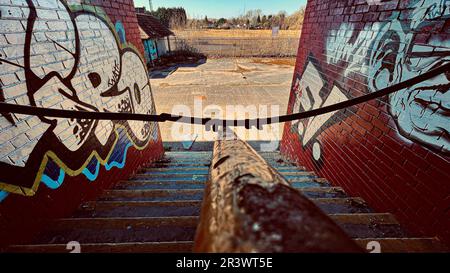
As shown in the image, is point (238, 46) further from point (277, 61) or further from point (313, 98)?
point (313, 98)

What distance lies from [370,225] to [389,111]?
1.15 m

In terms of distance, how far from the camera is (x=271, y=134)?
7691 mm

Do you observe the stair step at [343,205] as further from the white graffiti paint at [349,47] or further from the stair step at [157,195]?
the white graffiti paint at [349,47]

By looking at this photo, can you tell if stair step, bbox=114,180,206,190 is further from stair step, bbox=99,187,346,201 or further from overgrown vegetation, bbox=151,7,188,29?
overgrown vegetation, bbox=151,7,188,29

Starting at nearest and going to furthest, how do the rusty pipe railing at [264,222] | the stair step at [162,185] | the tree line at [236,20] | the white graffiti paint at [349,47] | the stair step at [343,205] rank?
the rusty pipe railing at [264,222] → the stair step at [343,205] → the white graffiti paint at [349,47] → the stair step at [162,185] → the tree line at [236,20]

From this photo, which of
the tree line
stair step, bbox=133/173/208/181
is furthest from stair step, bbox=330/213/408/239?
the tree line

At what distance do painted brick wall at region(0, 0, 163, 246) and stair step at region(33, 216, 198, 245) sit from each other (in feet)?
0.58

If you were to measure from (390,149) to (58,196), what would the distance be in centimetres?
331

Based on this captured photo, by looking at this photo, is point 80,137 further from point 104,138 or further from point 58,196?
point 58,196

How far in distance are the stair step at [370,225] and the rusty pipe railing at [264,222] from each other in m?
1.37

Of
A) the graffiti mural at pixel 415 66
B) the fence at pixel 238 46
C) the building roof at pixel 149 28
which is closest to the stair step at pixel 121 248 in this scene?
the graffiti mural at pixel 415 66

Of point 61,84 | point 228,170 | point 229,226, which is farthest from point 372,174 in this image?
point 61,84

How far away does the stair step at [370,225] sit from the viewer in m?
1.85

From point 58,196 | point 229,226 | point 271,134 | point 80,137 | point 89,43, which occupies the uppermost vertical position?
point 89,43
